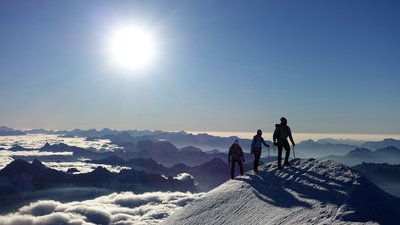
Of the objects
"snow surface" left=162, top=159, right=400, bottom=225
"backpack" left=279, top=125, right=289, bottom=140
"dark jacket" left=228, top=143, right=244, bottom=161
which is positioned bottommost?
"snow surface" left=162, top=159, right=400, bottom=225

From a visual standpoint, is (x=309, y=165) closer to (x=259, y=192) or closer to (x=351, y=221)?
(x=259, y=192)

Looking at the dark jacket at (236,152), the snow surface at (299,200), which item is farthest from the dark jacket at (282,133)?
the dark jacket at (236,152)

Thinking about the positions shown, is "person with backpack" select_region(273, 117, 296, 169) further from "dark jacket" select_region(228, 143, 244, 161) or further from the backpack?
"dark jacket" select_region(228, 143, 244, 161)

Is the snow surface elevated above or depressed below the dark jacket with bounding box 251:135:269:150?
below

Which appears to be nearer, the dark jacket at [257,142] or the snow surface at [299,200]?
the snow surface at [299,200]

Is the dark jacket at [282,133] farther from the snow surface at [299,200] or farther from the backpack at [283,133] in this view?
the snow surface at [299,200]

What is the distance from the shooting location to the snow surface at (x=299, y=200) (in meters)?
17.1

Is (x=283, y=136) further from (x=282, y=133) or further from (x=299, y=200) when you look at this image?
(x=299, y=200)

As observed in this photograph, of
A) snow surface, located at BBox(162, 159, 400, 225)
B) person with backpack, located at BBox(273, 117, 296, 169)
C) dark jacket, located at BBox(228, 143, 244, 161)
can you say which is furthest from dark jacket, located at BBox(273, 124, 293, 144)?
dark jacket, located at BBox(228, 143, 244, 161)

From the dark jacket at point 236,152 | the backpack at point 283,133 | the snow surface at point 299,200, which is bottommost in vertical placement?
the snow surface at point 299,200

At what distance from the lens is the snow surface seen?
17109 millimetres

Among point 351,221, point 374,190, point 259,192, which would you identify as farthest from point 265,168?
point 351,221

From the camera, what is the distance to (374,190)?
1958cm

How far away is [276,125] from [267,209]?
9.61 metres
